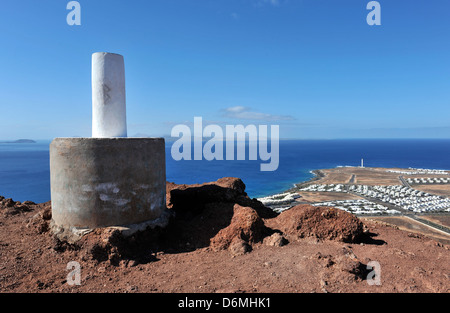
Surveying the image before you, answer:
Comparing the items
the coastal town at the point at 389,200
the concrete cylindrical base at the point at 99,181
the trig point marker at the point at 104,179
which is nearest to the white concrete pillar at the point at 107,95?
the trig point marker at the point at 104,179

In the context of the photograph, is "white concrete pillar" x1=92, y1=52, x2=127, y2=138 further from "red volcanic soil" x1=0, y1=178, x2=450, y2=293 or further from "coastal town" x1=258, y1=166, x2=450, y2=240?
"coastal town" x1=258, y1=166, x2=450, y2=240

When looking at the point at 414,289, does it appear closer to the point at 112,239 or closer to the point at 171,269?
the point at 171,269

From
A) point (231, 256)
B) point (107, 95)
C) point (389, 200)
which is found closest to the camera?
point (231, 256)

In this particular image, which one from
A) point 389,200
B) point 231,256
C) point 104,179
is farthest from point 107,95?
Result: point 389,200

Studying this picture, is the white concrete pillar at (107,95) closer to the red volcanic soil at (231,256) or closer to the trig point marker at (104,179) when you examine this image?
the trig point marker at (104,179)

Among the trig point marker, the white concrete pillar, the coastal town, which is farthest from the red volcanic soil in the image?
the coastal town

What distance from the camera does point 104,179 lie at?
7.07 metres

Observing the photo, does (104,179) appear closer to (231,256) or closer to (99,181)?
(99,181)

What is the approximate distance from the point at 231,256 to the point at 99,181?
376cm

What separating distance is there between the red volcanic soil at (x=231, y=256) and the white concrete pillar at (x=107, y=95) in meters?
2.90

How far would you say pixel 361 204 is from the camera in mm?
39719

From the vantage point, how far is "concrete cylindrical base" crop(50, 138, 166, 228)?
7043 mm

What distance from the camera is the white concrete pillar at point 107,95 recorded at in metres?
7.98

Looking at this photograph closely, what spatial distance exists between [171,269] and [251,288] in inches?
77.1
